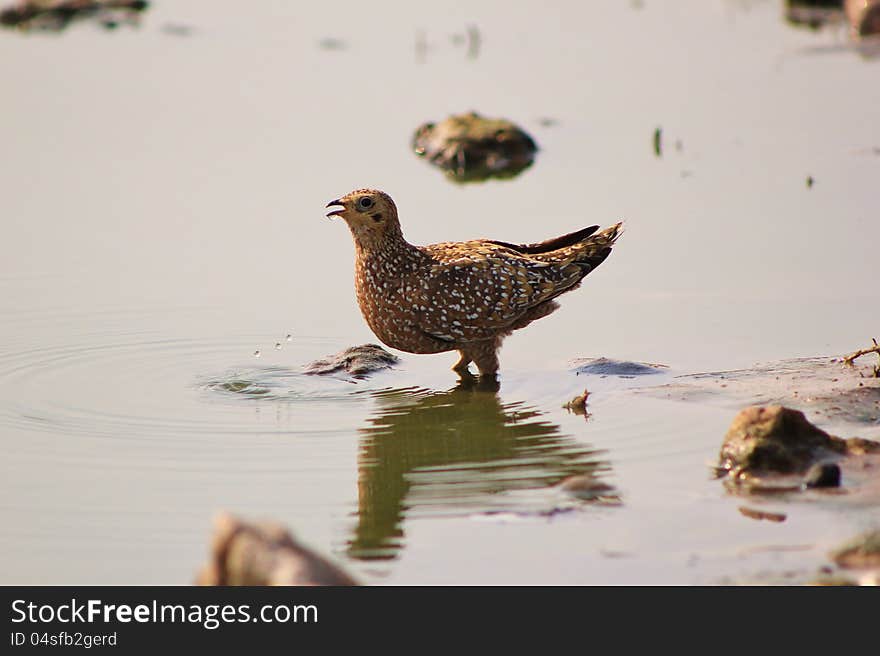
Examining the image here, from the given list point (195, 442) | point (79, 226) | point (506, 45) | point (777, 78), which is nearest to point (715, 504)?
point (195, 442)

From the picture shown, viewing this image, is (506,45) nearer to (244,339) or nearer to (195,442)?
(244,339)

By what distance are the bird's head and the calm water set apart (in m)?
1.09

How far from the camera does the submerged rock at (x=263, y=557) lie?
6.59m

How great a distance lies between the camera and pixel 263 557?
6656mm

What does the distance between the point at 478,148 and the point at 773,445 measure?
364 inches

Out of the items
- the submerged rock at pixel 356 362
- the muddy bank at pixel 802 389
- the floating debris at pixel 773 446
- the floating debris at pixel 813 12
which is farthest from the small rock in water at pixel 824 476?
the floating debris at pixel 813 12

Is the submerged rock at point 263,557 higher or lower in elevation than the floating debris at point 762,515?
higher

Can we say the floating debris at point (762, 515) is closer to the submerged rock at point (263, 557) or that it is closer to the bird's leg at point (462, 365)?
the submerged rock at point (263, 557)

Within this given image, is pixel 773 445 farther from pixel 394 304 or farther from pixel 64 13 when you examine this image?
pixel 64 13

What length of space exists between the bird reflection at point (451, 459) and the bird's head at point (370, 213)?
4.01 ft

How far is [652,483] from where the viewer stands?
29.6ft

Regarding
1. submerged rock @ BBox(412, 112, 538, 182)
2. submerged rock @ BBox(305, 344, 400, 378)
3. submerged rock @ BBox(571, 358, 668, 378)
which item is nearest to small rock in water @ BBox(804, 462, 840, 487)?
submerged rock @ BBox(571, 358, 668, 378)

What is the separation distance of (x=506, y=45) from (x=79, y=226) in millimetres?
9914
